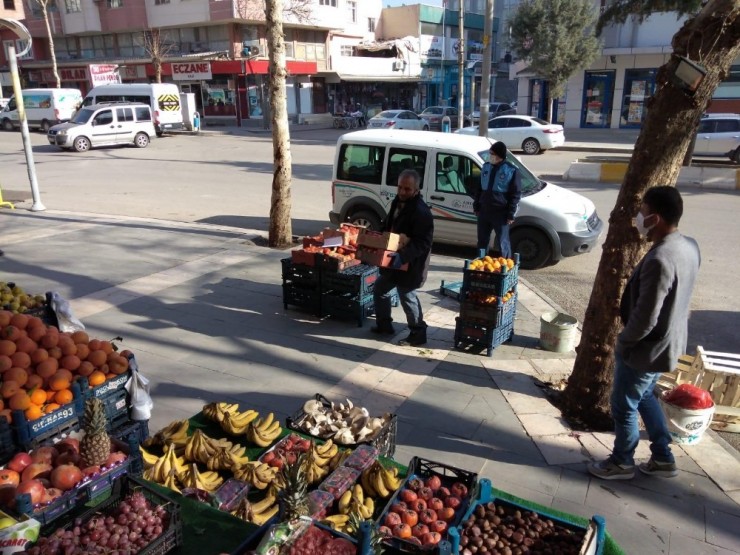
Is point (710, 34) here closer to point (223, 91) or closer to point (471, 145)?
point (471, 145)

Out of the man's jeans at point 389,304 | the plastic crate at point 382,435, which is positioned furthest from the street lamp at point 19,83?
the plastic crate at point 382,435

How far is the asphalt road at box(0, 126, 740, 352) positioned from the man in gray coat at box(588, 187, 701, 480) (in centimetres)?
344

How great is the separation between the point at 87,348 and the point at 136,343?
248 centimetres

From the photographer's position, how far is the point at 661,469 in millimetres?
4434

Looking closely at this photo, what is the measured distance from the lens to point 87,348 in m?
4.42

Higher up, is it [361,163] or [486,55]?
[486,55]

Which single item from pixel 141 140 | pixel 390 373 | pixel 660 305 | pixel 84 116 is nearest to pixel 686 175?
pixel 390 373

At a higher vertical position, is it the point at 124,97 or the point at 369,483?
the point at 124,97

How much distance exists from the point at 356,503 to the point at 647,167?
3318 mm

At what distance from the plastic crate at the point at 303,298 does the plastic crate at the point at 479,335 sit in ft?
6.15

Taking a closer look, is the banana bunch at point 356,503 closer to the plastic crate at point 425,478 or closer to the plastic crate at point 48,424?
the plastic crate at point 425,478

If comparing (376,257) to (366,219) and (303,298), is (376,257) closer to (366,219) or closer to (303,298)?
(303,298)

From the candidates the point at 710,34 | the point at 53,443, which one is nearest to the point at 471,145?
the point at 710,34

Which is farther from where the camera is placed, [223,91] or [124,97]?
Answer: [223,91]
